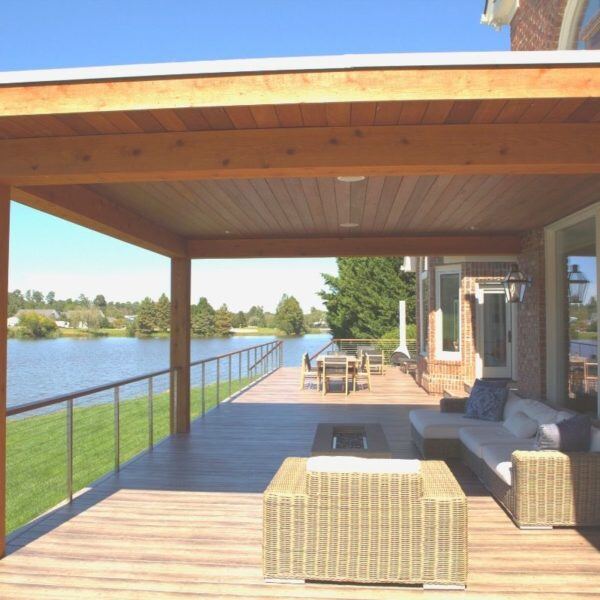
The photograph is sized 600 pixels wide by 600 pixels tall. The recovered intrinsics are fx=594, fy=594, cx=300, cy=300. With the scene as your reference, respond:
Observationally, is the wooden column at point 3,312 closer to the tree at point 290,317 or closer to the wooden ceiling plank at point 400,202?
the wooden ceiling plank at point 400,202

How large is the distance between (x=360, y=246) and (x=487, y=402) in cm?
256

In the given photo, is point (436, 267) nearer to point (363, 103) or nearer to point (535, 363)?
point (535, 363)

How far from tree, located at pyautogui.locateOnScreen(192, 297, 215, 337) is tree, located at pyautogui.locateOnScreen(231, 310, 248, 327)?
2418 mm

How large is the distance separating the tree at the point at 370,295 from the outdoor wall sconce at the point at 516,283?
18559mm

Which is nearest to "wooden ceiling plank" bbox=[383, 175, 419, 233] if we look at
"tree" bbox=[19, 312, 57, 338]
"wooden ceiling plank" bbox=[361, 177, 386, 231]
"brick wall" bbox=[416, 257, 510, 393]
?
"wooden ceiling plank" bbox=[361, 177, 386, 231]

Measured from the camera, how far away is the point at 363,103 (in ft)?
9.07

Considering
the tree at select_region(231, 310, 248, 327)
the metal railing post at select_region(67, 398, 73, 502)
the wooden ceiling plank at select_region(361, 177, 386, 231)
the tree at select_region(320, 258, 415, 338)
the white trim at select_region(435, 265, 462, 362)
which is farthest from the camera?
the tree at select_region(231, 310, 248, 327)

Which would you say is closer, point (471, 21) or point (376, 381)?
point (376, 381)

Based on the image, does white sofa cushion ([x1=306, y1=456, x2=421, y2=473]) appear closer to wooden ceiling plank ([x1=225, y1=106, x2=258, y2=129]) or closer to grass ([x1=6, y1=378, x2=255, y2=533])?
wooden ceiling plank ([x1=225, y1=106, x2=258, y2=129])

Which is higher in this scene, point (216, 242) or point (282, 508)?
point (216, 242)

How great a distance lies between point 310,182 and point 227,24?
1201 centimetres

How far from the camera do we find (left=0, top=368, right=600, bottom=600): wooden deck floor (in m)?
3.13

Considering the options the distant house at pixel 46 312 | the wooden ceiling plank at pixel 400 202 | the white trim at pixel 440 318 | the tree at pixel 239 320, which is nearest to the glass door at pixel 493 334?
the white trim at pixel 440 318

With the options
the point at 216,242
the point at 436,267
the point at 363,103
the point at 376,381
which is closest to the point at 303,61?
the point at 363,103
